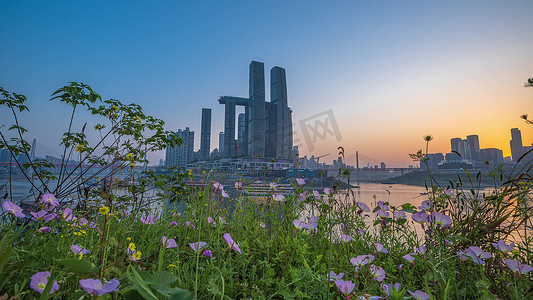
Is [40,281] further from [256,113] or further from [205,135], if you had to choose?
[205,135]

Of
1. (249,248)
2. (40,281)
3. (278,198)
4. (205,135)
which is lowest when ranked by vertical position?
(249,248)

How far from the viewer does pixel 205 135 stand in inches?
3029

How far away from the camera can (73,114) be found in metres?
2.09

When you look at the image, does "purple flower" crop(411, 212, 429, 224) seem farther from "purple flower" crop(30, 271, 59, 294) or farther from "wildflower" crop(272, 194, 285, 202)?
"purple flower" crop(30, 271, 59, 294)

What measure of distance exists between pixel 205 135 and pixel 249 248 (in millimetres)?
78850

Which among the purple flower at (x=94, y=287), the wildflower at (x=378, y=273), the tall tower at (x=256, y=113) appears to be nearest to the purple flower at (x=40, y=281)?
the purple flower at (x=94, y=287)

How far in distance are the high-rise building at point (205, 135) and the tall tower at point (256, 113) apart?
19.7 meters

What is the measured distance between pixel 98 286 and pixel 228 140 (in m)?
75.9

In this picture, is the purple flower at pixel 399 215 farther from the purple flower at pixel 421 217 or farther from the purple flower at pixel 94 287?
the purple flower at pixel 94 287

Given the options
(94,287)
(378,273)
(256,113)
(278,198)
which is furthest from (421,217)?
(256,113)

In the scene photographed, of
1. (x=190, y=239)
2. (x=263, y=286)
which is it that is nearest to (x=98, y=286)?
(x=263, y=286)

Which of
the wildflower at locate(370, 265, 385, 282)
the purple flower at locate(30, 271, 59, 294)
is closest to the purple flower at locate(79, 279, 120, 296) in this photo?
the purple flower at locate(30, 271, 59, 294)

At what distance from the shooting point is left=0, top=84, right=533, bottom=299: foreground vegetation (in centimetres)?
70

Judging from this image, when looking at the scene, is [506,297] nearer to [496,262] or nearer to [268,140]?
[496,262]
